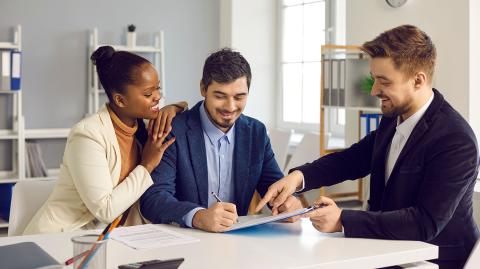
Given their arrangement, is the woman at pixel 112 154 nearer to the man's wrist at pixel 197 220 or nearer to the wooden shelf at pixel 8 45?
the man's wrist at pixel 197 220

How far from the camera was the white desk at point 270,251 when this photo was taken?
1.72m

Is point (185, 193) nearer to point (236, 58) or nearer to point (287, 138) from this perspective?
point (236, 58)

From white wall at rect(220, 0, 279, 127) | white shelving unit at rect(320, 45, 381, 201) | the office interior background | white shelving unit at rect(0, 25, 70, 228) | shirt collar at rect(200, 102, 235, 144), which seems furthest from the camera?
white wall at rect(220, 0, 279, 127)

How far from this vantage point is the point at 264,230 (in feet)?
6.77

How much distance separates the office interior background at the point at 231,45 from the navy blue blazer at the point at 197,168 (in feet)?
6.60

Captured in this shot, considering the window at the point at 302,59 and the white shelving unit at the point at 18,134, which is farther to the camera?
the window at the point at 302,59

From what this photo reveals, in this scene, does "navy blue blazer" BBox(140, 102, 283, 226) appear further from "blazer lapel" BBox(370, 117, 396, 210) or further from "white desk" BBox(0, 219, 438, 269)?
"blazer lapel" BBox(370, 117, 396, 210)

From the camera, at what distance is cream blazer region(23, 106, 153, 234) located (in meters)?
2.20

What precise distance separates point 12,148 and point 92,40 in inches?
43.4

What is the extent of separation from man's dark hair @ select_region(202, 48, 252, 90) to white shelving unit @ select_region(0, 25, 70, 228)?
10.4 ft

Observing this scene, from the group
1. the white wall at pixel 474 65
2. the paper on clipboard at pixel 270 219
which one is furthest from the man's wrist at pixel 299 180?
the white wall at pixel 474 65

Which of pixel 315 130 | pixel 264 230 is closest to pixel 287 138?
pixel 315 130

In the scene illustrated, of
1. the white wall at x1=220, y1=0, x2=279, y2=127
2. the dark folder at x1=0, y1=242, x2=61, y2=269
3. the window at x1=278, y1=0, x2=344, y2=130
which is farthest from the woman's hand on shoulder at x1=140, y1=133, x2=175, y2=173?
the white wall at x1=220, y1=0, x2=279, y2=127

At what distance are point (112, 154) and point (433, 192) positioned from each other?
1.05 meters
